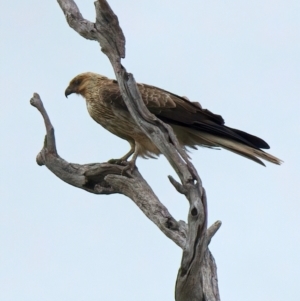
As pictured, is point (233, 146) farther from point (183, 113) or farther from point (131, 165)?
point (131, 165)

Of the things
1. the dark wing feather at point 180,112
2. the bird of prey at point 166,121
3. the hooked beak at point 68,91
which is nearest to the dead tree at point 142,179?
the bird of prey at point 166,121

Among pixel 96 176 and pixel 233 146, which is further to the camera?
pixel 233 146

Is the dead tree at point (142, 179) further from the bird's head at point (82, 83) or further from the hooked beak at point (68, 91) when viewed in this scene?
the hooked beak at point (68, 91)

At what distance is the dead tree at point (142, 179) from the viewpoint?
6270 millimetres

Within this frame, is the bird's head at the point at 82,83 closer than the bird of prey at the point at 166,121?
No

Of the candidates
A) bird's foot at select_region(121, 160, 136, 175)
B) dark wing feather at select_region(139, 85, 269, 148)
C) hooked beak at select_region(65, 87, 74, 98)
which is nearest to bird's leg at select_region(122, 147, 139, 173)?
bird's foot at select_region(121, 160, 136, 175)

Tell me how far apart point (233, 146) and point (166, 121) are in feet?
2.64

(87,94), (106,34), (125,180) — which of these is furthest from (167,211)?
(87,94)

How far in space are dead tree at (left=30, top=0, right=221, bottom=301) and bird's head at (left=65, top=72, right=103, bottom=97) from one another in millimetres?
1503

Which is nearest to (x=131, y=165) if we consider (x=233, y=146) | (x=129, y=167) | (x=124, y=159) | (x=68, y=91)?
(x=129, y=167)

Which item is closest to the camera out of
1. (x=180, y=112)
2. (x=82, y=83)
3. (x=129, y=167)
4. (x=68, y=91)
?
(x=129, y=167)

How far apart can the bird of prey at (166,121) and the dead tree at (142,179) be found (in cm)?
45

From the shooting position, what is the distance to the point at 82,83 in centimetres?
962

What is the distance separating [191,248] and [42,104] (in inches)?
94.6
